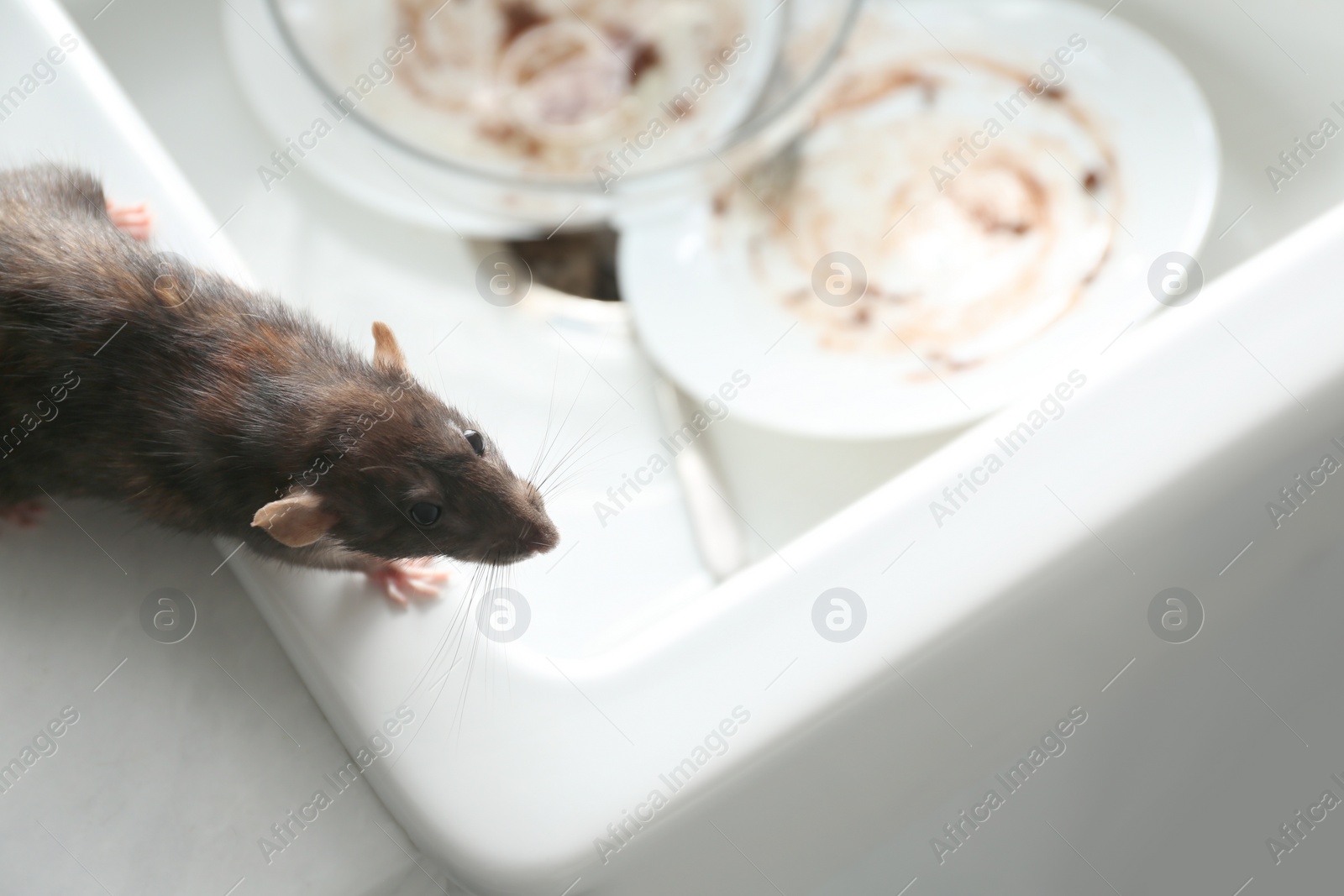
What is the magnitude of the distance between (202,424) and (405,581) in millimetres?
230

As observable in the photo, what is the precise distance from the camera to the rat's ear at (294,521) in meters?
0.79

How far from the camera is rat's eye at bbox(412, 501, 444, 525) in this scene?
882mm

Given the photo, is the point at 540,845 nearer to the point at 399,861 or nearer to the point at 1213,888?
the point at 399,861

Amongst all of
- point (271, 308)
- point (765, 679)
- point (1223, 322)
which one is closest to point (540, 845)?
point (765, 679)

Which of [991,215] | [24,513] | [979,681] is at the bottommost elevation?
[24,513]

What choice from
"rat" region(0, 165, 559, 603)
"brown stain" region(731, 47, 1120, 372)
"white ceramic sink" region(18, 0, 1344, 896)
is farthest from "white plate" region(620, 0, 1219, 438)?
"rat" region(0, 165, 559, 603)

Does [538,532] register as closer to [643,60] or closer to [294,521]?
[294,521]

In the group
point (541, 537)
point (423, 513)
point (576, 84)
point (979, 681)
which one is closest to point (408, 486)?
point (423, 513)

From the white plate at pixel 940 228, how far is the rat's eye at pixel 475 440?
1.28 ft

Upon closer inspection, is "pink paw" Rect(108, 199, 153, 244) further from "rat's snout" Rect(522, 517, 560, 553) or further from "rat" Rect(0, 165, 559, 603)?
"rat's snout" Rect(522, 517, 560, 553)

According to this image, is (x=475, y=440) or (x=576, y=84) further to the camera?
(x=576, y=84)

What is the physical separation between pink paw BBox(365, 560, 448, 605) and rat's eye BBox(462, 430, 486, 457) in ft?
0.38

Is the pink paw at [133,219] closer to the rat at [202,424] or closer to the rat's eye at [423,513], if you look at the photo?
the rat at [202,424]

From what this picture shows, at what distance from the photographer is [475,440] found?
0.94 metres
